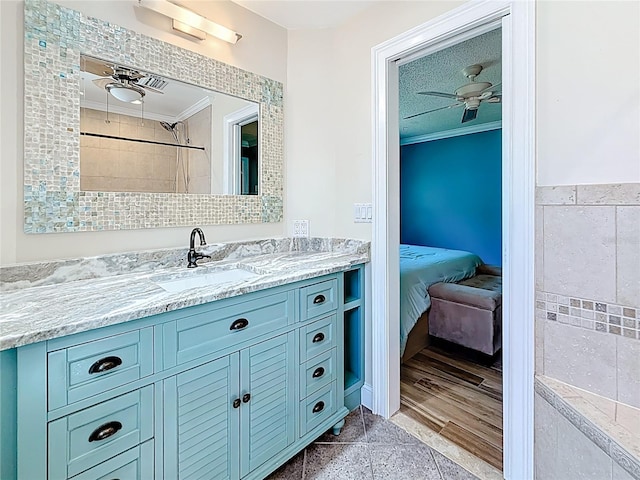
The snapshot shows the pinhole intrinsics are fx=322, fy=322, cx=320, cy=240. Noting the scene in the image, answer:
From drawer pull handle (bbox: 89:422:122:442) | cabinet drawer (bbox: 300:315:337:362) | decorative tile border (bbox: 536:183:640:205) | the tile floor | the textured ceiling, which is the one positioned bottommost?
the tile floor

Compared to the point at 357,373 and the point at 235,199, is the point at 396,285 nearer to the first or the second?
the point at 357,373

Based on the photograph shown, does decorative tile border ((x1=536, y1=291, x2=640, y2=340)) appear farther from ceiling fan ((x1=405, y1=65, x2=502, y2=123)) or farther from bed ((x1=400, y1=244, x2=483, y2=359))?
ceiling fan ((x1=405, y1=65, x2=502, y2=123))

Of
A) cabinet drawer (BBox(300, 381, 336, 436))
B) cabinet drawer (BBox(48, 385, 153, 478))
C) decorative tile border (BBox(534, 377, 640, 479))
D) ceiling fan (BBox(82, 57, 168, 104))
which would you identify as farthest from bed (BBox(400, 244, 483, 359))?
ceiling fan (BBox(82, 57, 168, 104))

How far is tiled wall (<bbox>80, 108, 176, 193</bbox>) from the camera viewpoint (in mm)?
1430

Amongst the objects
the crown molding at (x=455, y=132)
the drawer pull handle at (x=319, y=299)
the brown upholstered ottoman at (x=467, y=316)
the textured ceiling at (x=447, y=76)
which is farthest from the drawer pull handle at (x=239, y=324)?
the crown molding at (x=455, y=132)

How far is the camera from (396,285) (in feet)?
6.30

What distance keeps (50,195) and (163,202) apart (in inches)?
17.9

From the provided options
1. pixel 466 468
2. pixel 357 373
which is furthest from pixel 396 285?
pixel 466 468

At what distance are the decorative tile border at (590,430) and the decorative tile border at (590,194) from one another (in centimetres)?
72

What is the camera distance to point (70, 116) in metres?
1.36

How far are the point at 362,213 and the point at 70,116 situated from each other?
149 cm

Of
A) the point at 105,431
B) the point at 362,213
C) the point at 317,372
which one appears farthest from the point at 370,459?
the point at 362,213

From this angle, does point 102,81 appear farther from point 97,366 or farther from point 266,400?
point 266,400

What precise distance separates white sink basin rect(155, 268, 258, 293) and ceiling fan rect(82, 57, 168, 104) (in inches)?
35.3
